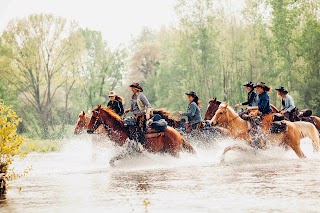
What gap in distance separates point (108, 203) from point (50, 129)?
4965 centimetres

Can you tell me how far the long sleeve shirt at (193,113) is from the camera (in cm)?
2091

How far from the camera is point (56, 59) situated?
54.9m

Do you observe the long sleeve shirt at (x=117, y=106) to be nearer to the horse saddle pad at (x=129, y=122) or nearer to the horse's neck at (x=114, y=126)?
the horse saddle pad at (x=129, y=122)

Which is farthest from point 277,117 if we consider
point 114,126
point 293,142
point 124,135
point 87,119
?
point 87,119

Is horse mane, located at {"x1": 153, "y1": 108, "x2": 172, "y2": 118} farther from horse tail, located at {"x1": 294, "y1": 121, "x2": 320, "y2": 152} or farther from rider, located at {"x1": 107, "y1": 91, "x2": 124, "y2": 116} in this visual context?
horse tail, located at {"x1": 294, "y1": 121, "x2": 320, "y2": 152}

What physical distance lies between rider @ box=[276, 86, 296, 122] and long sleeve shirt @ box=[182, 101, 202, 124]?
2503 mm

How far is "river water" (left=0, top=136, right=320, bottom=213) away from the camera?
34.3 feet

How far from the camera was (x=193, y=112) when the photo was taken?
68.7ft

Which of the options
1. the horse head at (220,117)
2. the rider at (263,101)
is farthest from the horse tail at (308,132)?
the horse head at (220,117)

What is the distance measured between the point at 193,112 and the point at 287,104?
2.92m

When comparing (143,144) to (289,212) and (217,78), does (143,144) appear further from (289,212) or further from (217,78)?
(217,78)

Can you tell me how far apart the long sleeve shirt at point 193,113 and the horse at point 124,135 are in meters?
1.82

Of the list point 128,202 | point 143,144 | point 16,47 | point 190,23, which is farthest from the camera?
point 190,23

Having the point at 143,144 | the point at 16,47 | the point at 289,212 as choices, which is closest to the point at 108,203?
the point at 289,212
